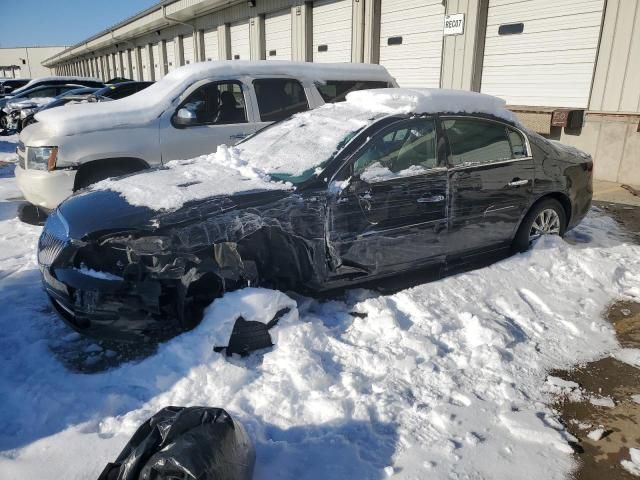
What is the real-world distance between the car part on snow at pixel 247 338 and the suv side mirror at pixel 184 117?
141 inches

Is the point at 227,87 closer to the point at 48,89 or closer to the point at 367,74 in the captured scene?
the point at 367,74

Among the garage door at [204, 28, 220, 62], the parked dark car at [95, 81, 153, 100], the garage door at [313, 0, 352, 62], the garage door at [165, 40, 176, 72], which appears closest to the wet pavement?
the parked dark car at [95, 81, 153, 100]

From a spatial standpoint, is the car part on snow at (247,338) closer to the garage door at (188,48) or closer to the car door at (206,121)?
the car door at (206,121)

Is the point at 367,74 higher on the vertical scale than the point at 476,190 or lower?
higher

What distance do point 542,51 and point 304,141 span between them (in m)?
7.80

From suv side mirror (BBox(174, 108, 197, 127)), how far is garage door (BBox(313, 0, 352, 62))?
936 centimetres

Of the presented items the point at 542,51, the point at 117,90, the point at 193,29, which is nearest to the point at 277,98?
the point at 542,51

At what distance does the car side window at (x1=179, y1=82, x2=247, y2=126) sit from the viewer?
6.15 meters

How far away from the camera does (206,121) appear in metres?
6.19

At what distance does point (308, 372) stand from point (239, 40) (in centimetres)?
1950

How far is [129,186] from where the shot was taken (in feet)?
11.8

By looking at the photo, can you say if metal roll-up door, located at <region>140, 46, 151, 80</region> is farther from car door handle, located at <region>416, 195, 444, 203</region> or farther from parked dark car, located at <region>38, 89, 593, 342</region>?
car door handle, located at <region>416, 195, 444, 203</region>

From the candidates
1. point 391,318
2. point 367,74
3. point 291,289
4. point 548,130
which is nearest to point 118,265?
point 291,289

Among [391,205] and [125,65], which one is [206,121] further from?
[125,65]
